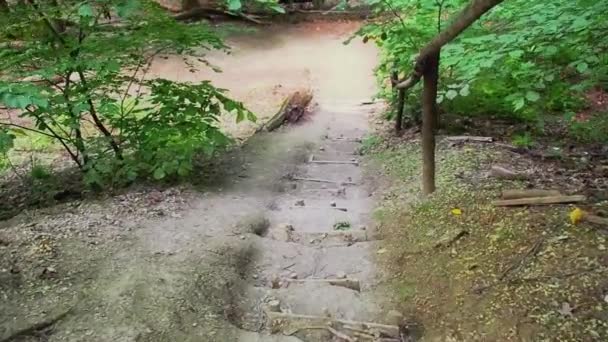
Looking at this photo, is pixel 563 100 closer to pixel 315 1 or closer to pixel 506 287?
pixel 506 287

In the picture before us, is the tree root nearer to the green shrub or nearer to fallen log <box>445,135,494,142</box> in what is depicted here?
fallen log <box>445,135,494,142</box>

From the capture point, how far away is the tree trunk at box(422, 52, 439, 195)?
4.95 meters

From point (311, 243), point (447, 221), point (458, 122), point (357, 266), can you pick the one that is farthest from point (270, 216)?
Result: point (458, 122)

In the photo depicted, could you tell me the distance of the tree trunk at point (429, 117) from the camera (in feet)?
16.2

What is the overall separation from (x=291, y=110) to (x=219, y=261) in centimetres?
640

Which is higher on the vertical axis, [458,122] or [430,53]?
[430,53]

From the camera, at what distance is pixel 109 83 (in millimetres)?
5922

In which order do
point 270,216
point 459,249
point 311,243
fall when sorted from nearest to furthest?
point 459,249 → point 311,243 → point 270,216

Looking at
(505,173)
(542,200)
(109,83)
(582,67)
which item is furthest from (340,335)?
(109,83)

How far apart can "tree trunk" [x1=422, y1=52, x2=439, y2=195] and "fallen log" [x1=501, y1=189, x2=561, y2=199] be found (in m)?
0.82

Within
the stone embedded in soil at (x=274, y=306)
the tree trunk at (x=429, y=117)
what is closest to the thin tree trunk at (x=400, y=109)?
the tree trunk at (x=429, y=117)

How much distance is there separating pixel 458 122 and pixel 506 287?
178 inches

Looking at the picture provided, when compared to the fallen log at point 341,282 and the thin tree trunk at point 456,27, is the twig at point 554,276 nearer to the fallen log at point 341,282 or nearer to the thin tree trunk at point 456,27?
the fallen log at point 341,282

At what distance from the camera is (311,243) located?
5.05 m
